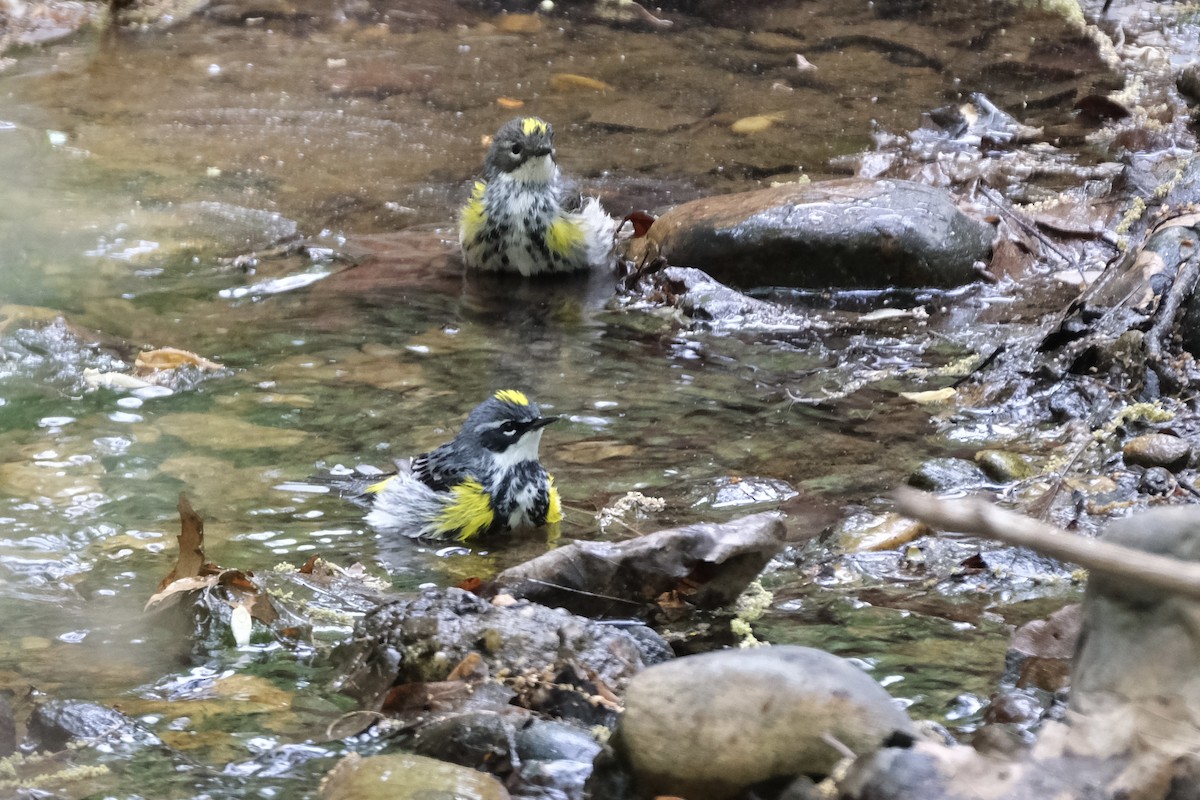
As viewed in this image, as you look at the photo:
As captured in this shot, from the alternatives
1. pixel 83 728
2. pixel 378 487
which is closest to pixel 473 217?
pixel 378 487

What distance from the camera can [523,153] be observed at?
27.5 ft

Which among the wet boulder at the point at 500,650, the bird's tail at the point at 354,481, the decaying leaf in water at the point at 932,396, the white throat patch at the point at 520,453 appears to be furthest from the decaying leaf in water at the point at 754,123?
the wet boulder at the point at 500,650

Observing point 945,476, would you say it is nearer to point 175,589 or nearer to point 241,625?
point 241,625

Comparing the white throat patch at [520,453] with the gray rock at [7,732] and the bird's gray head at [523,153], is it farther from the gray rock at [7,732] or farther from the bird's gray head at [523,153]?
the bird's gray head at [523,153]

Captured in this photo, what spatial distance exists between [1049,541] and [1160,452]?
3795mm

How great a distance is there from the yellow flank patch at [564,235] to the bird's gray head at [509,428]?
298 cm

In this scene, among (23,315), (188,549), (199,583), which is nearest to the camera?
(199,583)

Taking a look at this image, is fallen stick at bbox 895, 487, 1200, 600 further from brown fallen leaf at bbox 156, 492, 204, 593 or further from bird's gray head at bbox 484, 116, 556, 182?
bird's gray head at bbox 484, 116, 556, 182

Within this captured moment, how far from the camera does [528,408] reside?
5.38 meters

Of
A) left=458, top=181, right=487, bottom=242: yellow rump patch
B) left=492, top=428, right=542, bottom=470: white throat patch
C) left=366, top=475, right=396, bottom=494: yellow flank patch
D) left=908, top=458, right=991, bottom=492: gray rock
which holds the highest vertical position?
left=458, top=181, right=487, bottom=242: yellow rump patch

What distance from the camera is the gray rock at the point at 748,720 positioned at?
97.5 inches

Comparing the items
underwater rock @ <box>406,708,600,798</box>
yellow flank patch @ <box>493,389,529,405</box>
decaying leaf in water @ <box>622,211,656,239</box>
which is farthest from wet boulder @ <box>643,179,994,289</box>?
underwater rock @ <box>406,708,600,798</box>

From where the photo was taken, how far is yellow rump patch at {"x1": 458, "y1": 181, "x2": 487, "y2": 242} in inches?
329

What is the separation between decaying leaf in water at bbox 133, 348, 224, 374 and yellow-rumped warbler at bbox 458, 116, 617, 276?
2.32m
